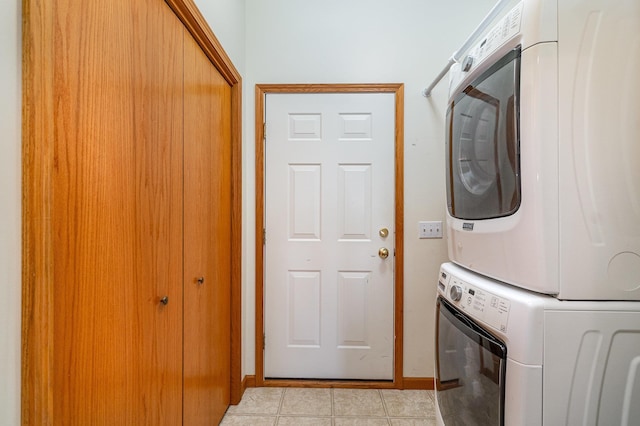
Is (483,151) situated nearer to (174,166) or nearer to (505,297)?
(505,297)

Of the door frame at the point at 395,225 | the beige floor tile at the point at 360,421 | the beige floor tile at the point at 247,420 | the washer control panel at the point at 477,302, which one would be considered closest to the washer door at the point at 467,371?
the washer control panel at the point at 477,302

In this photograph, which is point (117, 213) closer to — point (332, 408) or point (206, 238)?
point (206, 238)

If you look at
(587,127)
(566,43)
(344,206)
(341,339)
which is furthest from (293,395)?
(566,43)

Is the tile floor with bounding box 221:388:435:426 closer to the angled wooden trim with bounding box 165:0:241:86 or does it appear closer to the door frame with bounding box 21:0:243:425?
the door frame with bounding box 21:0:243:425

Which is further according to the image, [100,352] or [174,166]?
[174,166]

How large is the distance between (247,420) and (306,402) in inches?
13.9

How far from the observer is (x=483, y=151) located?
97 centimetres

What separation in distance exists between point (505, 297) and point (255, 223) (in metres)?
1.46

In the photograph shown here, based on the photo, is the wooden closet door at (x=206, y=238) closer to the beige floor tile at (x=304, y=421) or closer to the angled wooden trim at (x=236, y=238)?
the angled wooden trim at (x=236, y=238)

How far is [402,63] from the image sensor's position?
1895 mm

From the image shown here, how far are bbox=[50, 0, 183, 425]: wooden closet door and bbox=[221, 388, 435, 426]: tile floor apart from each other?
685 mm

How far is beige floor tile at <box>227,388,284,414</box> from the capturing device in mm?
1683

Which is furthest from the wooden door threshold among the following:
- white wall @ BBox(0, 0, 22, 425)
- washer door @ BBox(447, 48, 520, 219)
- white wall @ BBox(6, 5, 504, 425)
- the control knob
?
white wall @ BBox(0, 0, 22, 425)

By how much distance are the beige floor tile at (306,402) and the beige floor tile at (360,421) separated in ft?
0.26
